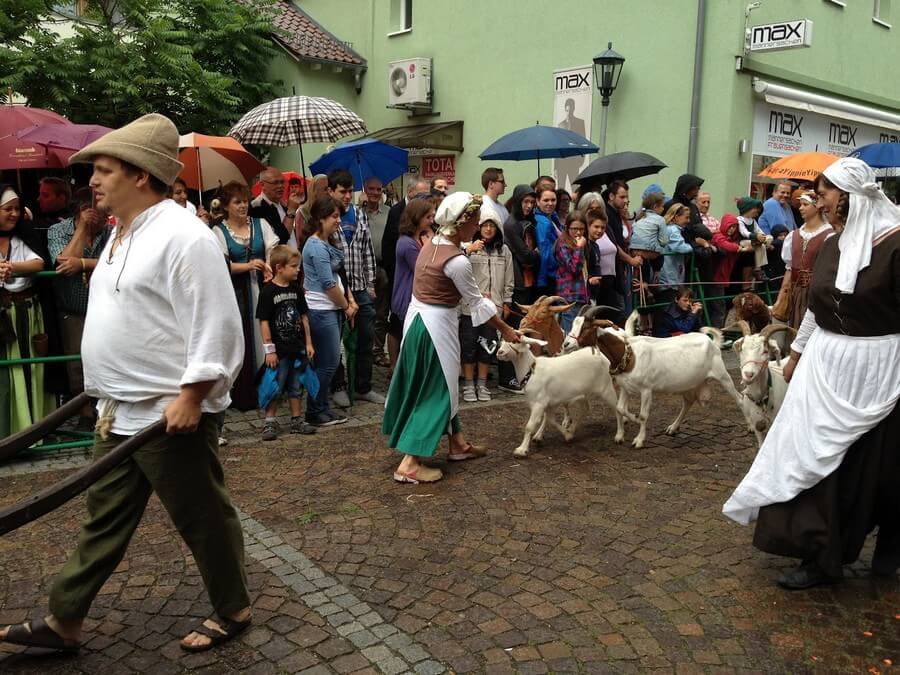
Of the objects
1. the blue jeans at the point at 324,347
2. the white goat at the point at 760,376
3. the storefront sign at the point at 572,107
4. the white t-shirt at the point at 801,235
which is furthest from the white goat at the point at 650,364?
the storefront sign at the point at 572,107

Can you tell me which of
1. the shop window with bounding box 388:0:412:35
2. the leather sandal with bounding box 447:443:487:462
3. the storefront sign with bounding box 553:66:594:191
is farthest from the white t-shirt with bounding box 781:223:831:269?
the shop window with bounding box 388:0:412:35

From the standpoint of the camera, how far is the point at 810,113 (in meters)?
15.9

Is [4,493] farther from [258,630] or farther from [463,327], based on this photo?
[463,327]

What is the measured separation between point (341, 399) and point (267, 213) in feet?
6.75

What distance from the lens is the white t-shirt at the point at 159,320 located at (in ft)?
10.2

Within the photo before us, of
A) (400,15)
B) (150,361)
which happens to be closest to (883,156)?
(400,15)

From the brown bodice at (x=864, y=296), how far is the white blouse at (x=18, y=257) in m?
5.51

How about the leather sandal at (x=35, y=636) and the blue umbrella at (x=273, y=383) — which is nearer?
the leather sandal at (x=35, y=636)

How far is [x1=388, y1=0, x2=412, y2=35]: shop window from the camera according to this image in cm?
1953

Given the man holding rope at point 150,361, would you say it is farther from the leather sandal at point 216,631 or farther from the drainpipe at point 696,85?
the drainpipe at point 696,85

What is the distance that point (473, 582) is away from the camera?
14.0ft

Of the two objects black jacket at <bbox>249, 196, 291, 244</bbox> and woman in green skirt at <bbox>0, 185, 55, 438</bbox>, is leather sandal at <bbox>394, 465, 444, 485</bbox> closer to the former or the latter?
woman in green skirt at <bbox>0, 185, 55, 438</bbox>

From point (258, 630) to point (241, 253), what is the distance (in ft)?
14.0

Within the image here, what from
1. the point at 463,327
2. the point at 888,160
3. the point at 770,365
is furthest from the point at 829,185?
the point at 888,160
